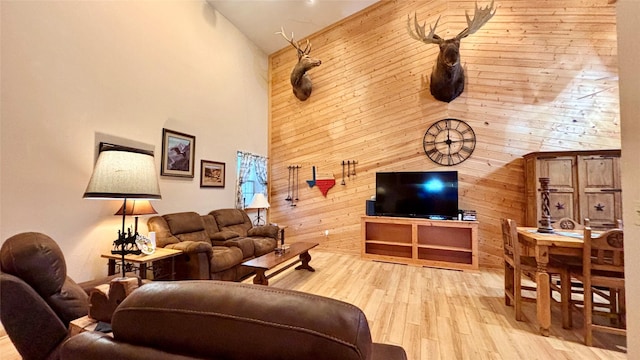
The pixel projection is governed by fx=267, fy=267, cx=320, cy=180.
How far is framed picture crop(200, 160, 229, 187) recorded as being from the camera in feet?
14.4

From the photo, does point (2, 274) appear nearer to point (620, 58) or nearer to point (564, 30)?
point (620, 58)

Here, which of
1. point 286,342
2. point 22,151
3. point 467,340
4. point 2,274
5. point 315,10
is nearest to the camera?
point 286,342

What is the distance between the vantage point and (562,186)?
3650 mm

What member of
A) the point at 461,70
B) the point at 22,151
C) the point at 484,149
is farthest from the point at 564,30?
the point at 22,151

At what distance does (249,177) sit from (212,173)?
38.6 inches

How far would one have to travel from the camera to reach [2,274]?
1.18 m

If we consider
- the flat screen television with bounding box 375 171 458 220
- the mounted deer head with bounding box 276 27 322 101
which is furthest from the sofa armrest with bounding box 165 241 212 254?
the mounted deer head with bounding box 276 27 322 101

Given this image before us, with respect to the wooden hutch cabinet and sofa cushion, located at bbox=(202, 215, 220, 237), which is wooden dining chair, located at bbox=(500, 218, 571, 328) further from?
sofa cushion, located at bbox=(202, 215, 220, 237)

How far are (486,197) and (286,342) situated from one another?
190 inches

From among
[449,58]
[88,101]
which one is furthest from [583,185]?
[88,101]

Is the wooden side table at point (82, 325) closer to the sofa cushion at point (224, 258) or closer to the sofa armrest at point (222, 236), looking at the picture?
the sofa cushion at point (224, 258)

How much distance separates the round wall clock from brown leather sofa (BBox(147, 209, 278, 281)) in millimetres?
3111

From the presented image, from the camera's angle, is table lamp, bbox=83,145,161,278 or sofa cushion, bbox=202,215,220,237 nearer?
table lamp, bbox=83,145,161,278

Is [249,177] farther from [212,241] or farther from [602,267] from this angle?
[602,267]
